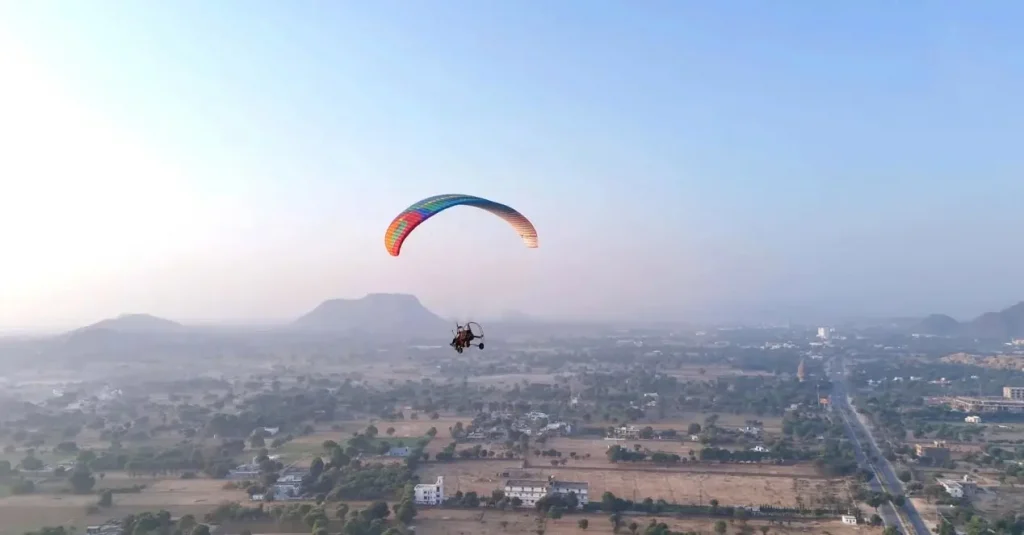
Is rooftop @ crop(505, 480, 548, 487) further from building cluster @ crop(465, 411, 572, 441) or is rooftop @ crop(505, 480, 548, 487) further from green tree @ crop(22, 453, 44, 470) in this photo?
green tree @ crop(22, 453, 44, 470)

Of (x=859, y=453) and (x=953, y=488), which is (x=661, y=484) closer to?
(x=953, y=488)

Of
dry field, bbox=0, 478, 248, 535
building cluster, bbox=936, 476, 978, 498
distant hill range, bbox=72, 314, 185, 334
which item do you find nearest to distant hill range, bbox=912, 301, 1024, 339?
building cluster, bbox=936, 476, 978, 498

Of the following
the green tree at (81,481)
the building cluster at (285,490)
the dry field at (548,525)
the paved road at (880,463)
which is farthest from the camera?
the green tree at (81,481)

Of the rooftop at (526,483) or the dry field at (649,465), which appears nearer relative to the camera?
the rooftop at (526,483)

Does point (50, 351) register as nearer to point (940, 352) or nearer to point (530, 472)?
point (530, 472)

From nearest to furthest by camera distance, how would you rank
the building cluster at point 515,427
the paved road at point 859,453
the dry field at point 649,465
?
the paved road at point 859,453
the dry field at point 649,465
the building cluster at point 515,427

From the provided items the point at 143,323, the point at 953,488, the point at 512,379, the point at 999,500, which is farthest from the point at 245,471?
the point at 143,323

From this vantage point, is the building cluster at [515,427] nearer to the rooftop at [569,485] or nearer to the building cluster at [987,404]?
the rooftop at [569,485]

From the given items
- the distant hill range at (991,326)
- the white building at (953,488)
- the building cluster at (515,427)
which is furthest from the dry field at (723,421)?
the distant hill range at (991,326)
